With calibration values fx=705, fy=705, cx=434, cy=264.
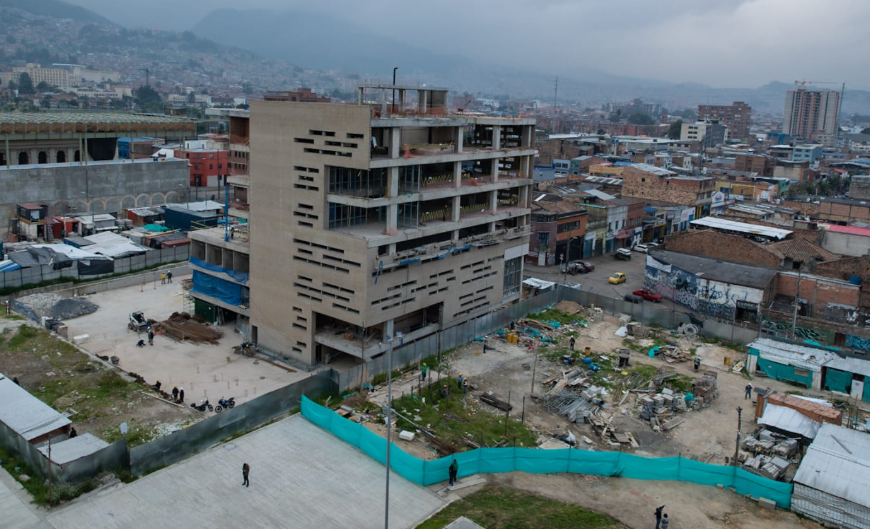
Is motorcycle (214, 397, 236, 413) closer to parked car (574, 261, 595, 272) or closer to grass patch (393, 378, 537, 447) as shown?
grass patch (393, 378, 537, 447)

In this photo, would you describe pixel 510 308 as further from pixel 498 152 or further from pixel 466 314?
pixel 498 152

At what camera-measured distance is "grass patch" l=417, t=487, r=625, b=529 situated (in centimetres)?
1997

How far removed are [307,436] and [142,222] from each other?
4095cm

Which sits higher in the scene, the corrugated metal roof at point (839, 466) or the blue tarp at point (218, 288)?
the blue tarp at point (218, 288)

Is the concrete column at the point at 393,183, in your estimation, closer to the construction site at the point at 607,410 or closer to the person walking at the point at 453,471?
the construction site at the point at 607,410

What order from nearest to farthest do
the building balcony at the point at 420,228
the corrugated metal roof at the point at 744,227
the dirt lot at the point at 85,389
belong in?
the dirt lot at the point at 85,389, the building balcony at the point at 420,228, the corrugated metal roof at the point at 744,227

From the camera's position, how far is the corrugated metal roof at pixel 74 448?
2139 centimetres

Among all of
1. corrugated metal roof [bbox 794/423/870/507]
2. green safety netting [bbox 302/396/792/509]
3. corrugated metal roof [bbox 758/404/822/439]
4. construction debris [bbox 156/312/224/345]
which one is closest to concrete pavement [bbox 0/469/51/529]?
green safety netting [bbox 302/396/792/509]

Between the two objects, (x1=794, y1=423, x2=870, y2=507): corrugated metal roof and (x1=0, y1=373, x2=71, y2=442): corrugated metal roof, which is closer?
(x1=794, y1=423, x2=870, y2=507): corrugated metal roof

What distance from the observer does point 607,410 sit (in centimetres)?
2814

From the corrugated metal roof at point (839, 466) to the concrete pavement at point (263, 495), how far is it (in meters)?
11.5

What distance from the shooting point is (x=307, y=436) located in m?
25.4

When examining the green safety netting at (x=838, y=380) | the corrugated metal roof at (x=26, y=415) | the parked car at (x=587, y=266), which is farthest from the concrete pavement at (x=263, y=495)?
the parked car at (x=587, y=266)

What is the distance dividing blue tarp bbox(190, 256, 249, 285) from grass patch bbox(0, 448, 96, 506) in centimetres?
1360
